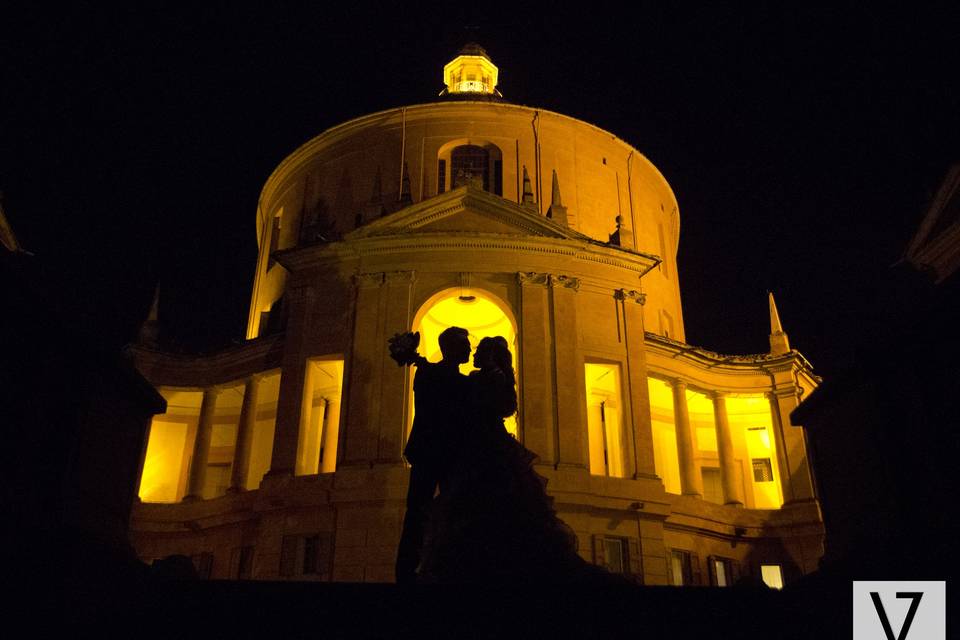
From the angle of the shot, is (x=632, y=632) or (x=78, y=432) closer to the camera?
(x=632, y=632)

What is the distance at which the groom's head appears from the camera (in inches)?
A: 410

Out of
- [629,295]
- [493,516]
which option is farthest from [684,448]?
[493,516]

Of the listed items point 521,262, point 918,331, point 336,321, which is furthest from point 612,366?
point 918,331

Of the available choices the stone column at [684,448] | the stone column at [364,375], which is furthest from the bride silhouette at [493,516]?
the stone column at [684,448]

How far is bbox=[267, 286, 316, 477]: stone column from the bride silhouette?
57.4 ft

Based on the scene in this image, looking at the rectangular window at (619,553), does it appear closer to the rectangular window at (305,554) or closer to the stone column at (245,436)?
the rectangular window at (305,554)

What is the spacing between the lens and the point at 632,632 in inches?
254

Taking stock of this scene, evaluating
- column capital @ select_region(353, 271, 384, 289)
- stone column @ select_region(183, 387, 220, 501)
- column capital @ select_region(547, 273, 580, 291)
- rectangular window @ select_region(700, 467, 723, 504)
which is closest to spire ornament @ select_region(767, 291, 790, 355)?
rectangular window @ select_region(700, 467, 723, 504)

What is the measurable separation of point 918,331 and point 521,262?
70.6ft

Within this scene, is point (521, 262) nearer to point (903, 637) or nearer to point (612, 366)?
point (612, 366)

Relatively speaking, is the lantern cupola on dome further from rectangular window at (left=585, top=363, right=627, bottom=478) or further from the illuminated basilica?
rectangular window at (left=585, top=363, right=627, bottom=478)

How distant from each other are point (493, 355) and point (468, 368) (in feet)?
57.5

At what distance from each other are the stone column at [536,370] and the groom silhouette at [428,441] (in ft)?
49.9

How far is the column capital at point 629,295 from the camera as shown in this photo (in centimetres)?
2944
